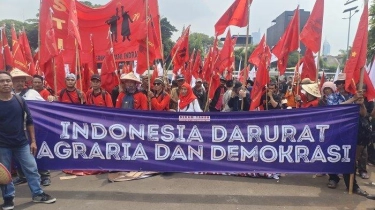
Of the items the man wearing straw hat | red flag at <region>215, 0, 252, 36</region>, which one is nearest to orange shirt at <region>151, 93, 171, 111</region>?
red flag at <region>215, 0, 252, 36</region>

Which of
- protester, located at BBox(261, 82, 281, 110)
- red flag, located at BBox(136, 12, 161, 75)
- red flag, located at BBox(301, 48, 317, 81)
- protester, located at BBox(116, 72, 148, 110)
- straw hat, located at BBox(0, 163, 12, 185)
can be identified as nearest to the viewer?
straw hat, located at BBox(0, 163, 12, 185)

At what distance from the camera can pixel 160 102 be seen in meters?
5.90

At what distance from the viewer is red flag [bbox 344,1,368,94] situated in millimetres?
4609

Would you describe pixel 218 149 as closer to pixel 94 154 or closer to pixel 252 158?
pixel 252 158

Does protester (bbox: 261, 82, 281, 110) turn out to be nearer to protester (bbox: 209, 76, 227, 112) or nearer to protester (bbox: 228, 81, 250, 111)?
protester (bbox: 228, 81, 250, 111)

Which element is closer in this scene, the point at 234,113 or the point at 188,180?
the point at 234,113

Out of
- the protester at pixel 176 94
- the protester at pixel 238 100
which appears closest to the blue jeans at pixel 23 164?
the protester at pixel 176 94

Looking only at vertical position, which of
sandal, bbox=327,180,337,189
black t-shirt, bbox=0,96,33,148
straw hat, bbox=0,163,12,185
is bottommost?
sandal, bbox=327,180,337,189

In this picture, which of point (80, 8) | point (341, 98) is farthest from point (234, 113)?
point (80, 8)

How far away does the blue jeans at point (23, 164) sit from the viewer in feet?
13.6

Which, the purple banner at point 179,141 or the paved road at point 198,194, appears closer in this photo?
the paved road at point 198,194

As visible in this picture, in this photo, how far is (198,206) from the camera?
4.35 metres

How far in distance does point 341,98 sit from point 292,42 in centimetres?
223

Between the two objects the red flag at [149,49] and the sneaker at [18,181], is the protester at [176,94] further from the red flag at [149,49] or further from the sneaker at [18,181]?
the sneaker at [18,181]
